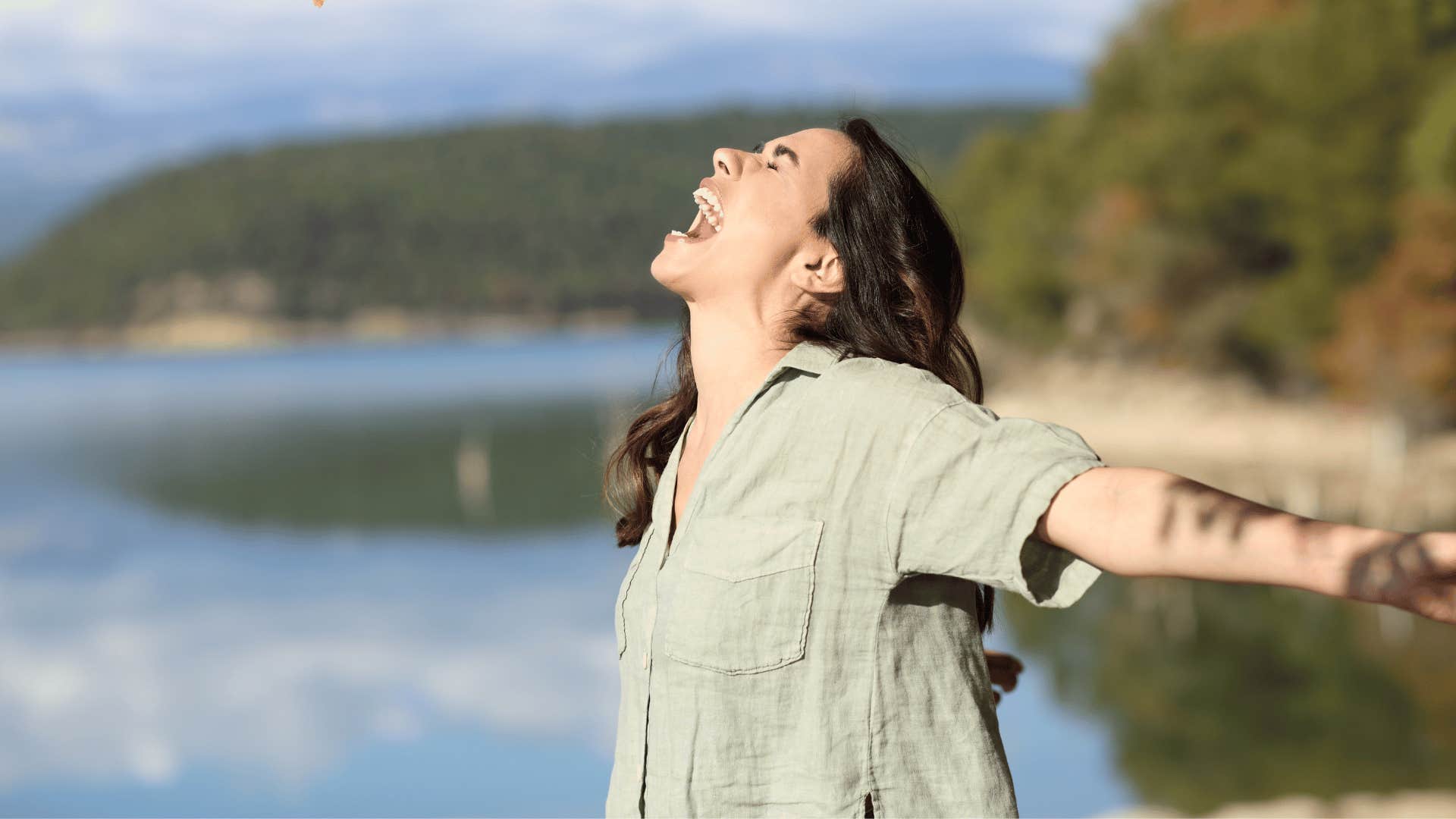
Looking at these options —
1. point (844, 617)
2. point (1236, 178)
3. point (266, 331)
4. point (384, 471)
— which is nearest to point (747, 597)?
point (844, 617)

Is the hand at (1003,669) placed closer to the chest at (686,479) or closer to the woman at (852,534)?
the woman at (852,534)

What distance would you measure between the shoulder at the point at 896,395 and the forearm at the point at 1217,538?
200 mm

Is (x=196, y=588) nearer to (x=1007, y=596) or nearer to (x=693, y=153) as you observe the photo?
(x=1007, y=596)

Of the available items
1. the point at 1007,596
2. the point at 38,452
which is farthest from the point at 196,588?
the point at 38,452

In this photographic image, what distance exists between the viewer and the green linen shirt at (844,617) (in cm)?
158

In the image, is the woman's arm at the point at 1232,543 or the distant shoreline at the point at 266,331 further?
the distant shoreline at the point at 266,331

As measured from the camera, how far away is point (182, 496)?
1704 inches

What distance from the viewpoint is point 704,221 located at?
2.13 m

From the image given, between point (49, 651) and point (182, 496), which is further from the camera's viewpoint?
point (182, 496)

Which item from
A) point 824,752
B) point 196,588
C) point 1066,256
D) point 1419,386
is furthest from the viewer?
point 1066,256

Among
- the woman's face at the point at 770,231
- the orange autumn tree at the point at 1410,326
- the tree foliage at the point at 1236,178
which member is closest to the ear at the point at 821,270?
the woman's face at the point at 770,231

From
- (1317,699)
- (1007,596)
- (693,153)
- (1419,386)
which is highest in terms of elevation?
(693,153)

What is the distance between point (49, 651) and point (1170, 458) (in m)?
22.2

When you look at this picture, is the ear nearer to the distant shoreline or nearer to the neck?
the neck
